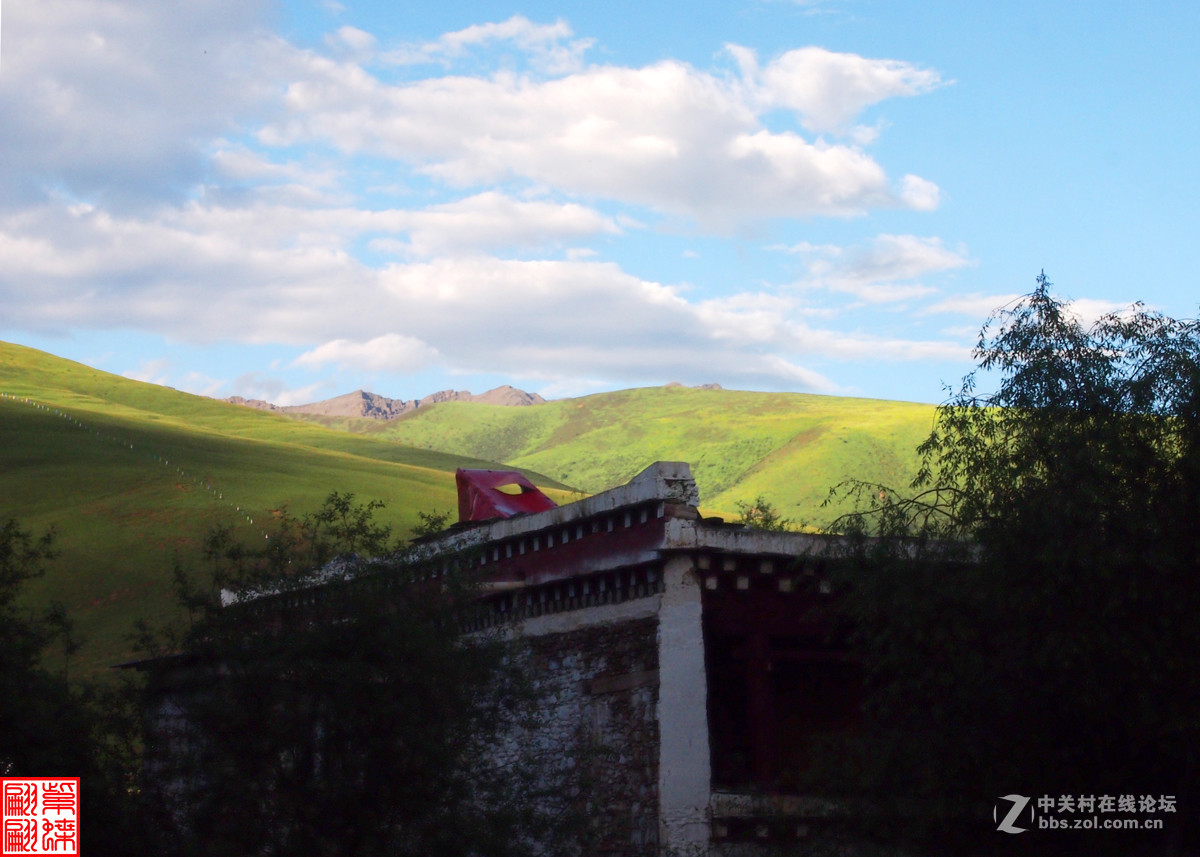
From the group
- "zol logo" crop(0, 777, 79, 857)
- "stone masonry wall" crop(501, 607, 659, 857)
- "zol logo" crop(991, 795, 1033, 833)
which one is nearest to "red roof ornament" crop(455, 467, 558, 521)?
"stone masonry wall" crop(501, 607, 659, 857)

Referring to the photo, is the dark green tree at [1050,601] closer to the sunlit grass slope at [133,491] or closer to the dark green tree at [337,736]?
the dark green tree at [337,736]

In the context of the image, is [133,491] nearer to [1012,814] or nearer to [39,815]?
[39,815]

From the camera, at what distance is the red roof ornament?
27562 millimetres

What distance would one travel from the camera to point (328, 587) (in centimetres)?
1645

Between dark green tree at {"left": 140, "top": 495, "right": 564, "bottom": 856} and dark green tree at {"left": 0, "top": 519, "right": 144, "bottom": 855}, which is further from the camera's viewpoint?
dark green tree at {"left": 0, "top": 519, "right": 144, "bottom": 855}

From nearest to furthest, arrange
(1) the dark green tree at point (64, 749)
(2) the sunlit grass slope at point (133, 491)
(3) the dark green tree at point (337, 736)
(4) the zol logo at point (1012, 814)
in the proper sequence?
(3) the dark green tree at point (337, 736) → (1) the dark green tree at point (64, 749) → (4) the zol logo at point (1012, 814) → (2) the sunlit grass slope at point (133, 491)

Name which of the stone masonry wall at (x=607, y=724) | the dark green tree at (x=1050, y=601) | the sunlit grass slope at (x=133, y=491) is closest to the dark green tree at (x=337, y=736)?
the stone masonry wall at (x=607, y=724)

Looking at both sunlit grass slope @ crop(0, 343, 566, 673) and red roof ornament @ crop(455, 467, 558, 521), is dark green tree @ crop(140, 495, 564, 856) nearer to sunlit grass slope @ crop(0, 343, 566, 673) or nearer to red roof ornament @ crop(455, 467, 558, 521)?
red roof ornament @ crop(455, 467, 558, 521)

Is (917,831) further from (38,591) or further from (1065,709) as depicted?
(38,591)

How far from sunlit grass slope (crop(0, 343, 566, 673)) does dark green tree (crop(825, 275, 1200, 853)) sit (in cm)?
4538

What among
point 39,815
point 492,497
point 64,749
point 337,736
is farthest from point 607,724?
point 492,497

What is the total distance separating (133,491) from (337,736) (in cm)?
7527

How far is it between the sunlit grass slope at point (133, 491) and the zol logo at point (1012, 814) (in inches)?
1810

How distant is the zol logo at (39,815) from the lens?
54.5 ft
